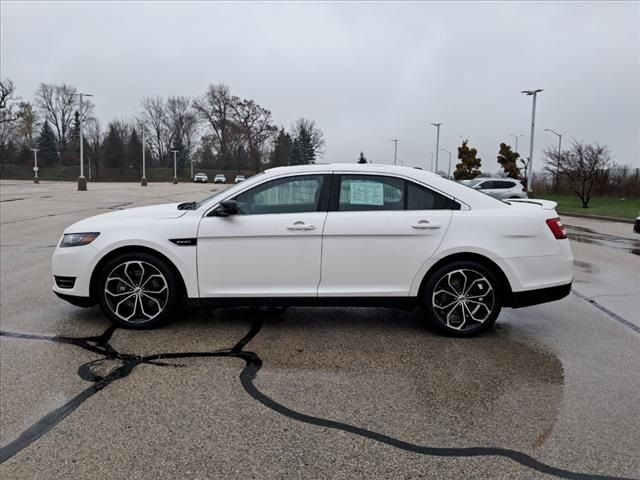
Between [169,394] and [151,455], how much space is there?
0.75 m

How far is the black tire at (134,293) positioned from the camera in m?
4.85

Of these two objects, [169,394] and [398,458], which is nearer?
[398,458]

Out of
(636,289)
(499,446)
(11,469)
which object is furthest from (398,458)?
(636,289)

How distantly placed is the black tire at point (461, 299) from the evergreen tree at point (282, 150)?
75.5 metres

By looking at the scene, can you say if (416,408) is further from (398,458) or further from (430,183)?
(430,183)

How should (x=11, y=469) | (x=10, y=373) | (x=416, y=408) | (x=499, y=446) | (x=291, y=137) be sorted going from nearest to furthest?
(x=11, y=469) < (x=499, y=446) < (x=416, y=408) < (x=10, y=373) < (x=291, y=137)

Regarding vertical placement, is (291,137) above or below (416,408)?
above

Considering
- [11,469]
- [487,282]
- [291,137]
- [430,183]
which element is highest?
[291,137]

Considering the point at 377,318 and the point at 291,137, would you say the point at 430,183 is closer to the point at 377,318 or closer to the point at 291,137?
A: the point at 377,318

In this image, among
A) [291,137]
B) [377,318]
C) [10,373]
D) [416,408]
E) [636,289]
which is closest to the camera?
[416,408]

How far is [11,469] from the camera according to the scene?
2689mm

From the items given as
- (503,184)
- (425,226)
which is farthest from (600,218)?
(425,226)

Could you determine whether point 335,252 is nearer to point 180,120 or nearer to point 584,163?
point 584,163

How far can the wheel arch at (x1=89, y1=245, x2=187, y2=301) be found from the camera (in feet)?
15.9
